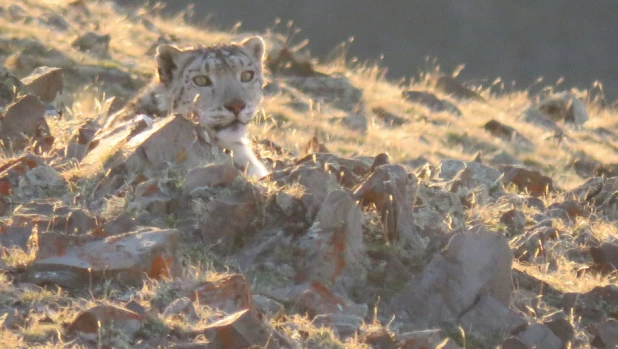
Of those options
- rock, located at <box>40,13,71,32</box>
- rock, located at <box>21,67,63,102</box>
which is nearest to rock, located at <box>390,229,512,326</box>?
rock, located at <box>21,67,63,102</box>

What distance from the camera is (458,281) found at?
5555mm

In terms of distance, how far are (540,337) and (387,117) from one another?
33.1ft

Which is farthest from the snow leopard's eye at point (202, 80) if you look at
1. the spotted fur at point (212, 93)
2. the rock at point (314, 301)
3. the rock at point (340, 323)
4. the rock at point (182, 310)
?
the rock at point (182, 310)

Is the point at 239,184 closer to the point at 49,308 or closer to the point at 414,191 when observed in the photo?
the point at 414,191

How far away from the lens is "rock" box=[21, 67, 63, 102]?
31.9 feet

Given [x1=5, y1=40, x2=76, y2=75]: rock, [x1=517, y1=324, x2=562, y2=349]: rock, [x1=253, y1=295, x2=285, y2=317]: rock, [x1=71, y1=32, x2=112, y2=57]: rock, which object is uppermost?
[x1=253, y1=295, x2=285, y2=317]: rock

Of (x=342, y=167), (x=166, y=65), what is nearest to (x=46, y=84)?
(x=166, y=65)

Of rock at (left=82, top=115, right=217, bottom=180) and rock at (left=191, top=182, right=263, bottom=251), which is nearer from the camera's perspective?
rock at (left=191, top=182, right=263, bottom=251)

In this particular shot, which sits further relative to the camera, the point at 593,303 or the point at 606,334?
the point at 593,303

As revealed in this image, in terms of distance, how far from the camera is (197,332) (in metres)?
4.32

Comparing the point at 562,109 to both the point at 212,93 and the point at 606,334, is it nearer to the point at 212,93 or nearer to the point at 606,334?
the point at 212,93

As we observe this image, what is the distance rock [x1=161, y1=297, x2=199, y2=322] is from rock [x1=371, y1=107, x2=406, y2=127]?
1046cm

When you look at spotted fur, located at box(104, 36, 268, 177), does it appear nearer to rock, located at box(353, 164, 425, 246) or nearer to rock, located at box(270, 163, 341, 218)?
rock, located at box(270, 163, 341, 218)

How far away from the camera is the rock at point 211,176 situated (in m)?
5.91
